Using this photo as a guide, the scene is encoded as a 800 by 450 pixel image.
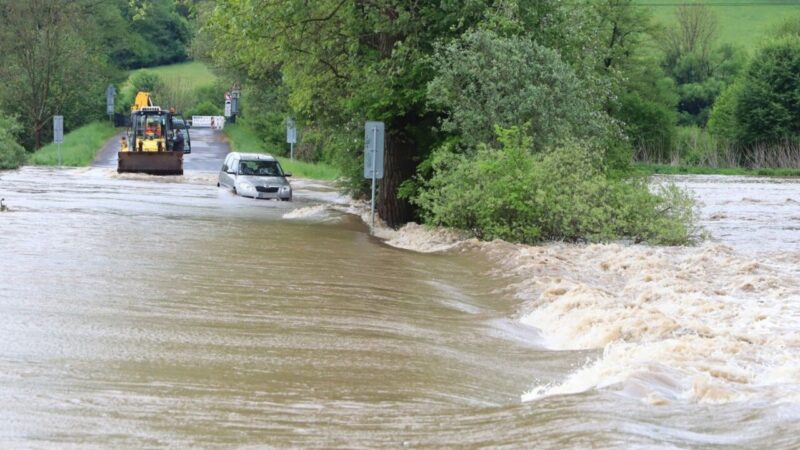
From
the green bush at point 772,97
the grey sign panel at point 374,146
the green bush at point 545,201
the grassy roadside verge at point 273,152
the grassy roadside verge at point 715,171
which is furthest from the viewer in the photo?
the green bush at point 772,97

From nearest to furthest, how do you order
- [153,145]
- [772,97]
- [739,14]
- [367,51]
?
[367,51], [153,145], [772,97], [739,14]

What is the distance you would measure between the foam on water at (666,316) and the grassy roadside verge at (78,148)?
42.8 meters

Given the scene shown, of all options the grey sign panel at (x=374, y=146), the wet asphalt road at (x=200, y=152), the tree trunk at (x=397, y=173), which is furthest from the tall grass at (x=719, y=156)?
the grey sign panel at (x=374, y=146)

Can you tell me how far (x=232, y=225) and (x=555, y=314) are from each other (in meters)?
13.6

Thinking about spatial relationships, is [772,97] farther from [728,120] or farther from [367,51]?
[367,51]

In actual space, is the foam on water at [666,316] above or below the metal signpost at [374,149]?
below

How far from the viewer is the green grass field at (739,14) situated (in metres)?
117

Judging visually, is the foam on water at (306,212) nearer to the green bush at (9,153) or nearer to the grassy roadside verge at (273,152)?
the grassy roadside verge at (273,152)

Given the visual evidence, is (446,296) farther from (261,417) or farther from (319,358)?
(261,417)

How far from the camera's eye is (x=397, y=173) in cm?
2998

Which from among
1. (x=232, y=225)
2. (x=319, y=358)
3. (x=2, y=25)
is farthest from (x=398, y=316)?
(x=2, y=25)

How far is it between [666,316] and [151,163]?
3830cm

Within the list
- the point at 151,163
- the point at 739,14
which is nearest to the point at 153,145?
the point at 151,163

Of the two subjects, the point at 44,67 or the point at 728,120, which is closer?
the point at 44,67
